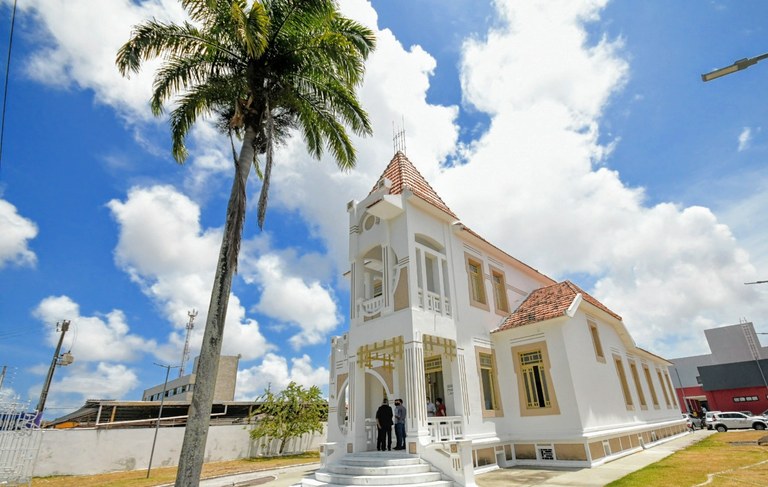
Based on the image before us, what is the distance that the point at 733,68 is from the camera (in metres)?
5.84

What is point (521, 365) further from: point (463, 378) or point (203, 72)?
point (203, 72)

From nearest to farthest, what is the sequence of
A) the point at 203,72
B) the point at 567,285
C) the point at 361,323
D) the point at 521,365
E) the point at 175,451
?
the point at 203,72 → the point at 361,323 → the point at 521,365 → the point at 567,285 → the point at 175,451

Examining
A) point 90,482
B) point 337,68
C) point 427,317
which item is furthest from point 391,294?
point 90,482

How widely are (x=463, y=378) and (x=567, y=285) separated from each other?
6988 millimetres

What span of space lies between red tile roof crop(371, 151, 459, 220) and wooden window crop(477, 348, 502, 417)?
5.52m

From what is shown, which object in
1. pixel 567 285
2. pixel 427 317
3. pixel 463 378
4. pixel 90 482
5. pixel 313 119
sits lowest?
pixel 90 482

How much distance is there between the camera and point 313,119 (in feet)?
41.1

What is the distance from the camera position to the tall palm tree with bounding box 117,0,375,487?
982 cm

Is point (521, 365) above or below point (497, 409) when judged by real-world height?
above

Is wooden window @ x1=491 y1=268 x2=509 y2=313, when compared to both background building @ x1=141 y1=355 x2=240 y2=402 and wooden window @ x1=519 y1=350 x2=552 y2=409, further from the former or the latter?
background building @ x1=141 y1=355 x2=240 y2=402

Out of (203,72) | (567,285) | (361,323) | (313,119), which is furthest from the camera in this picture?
(567,285)

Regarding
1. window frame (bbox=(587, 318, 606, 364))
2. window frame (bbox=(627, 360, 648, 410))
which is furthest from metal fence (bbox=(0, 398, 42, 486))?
window frame (bbox=(627, 360, 648, 410))

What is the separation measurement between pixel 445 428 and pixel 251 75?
11.9m

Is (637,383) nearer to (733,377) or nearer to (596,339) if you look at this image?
(596,339)
